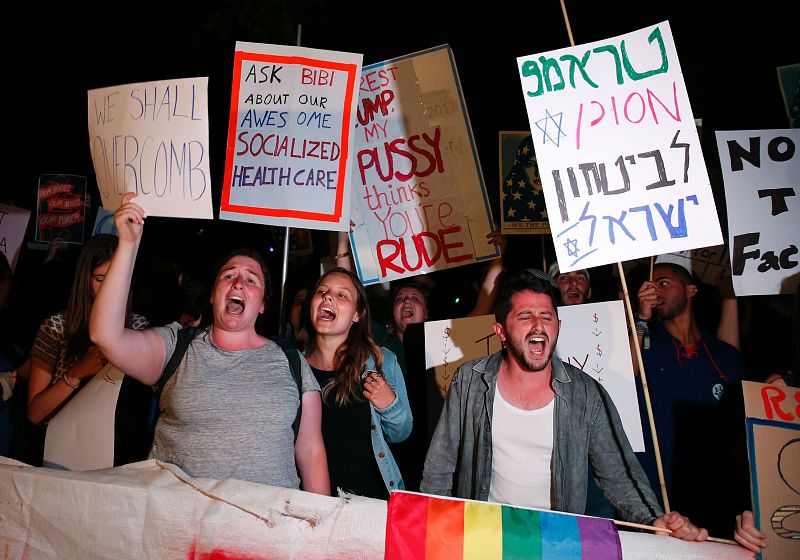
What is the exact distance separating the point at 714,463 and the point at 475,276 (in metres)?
2.39

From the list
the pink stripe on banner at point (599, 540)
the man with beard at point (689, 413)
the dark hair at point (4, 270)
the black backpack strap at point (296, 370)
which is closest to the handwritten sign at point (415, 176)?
the man with beard at point (689, 413)

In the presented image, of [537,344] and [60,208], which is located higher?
[60,208]

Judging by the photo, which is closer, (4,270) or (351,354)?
(351,354)

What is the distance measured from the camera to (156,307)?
3.45 metres

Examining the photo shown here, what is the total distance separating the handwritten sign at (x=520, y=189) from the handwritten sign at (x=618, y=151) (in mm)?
1806

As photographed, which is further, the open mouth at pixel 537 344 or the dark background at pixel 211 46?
the dark background at pixel 211 46

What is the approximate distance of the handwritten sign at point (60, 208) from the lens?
5555 millimetres

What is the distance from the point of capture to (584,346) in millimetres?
3082

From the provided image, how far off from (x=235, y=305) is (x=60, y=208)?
4.19m

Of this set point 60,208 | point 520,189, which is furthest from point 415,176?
point 60,208

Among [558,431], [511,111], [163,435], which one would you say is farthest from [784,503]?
[511,111]

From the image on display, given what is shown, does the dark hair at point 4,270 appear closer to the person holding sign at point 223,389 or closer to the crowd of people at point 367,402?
the crowd of people at point 367,402

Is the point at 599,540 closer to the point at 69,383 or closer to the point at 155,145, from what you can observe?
the point at 69,383

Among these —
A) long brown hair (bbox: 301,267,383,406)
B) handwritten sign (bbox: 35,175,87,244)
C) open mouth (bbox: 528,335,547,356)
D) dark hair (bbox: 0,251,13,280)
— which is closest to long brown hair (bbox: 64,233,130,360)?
long brown hair (bbox: 301,267,383,406)
